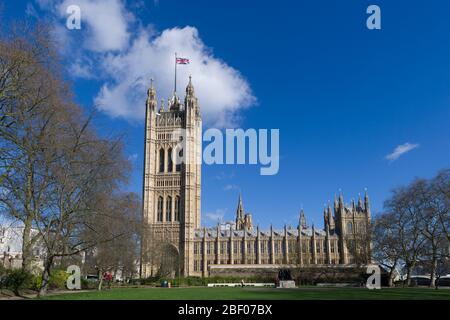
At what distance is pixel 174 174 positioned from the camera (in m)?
99.8

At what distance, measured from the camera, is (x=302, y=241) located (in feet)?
306

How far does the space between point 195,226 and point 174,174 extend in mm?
13048

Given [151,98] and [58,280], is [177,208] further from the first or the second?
[58,280]

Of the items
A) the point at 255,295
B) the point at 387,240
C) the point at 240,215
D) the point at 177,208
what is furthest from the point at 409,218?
the point at 240,215

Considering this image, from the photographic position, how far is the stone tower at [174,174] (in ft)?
310

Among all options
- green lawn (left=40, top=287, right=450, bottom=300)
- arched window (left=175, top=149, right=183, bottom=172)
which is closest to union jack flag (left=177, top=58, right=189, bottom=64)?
arched window (left=175, top=149, right=183, bottom=172)

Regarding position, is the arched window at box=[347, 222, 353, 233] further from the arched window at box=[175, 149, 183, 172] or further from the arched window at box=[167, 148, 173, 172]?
the arched window at box=[167, 148, 173, 172]

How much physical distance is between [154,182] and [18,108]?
253 ft

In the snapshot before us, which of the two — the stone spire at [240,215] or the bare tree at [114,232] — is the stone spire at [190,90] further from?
the bare tree at [114,232]
